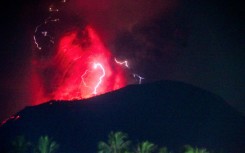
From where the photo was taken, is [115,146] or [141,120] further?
[141,120]

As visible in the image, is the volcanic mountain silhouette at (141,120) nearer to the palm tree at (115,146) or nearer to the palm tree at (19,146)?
the palm tree at (19,146)

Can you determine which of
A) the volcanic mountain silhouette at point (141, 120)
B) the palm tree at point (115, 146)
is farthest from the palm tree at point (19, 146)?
the volcanic mountain silhouette at point (141, 120)

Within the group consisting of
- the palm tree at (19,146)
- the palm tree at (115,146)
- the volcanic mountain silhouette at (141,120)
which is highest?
the volcanic mountain silhouette at (141,120)

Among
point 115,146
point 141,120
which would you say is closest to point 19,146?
point 115,146

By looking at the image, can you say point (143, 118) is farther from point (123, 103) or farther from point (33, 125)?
point (33, 125)

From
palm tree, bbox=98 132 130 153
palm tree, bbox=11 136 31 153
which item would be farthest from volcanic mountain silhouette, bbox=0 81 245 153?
palm tree, bbox=98 132 130 153

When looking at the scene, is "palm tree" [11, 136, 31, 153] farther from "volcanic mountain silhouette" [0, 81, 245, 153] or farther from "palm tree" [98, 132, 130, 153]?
"volcanic mountain silhouette" [0, 81, 245, 153]

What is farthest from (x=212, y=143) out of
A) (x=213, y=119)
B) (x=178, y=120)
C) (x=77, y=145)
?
(x=77, y=145)

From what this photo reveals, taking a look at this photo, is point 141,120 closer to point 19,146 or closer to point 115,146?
point 115,146

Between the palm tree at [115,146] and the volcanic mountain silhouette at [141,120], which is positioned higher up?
the volcanic mountain silhouette at [141,120]
